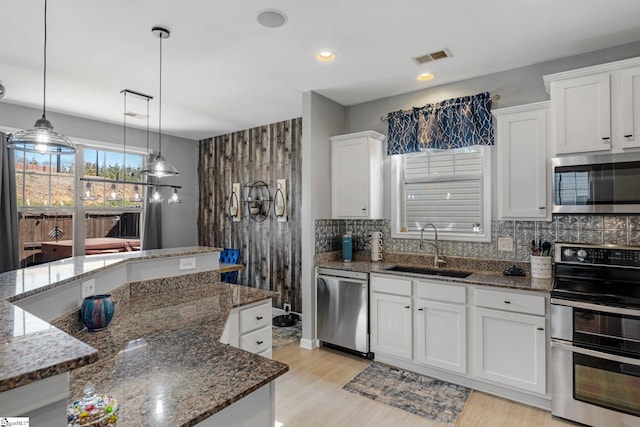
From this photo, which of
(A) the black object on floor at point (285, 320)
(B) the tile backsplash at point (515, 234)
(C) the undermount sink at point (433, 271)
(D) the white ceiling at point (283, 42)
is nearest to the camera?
(D) the white ceiling at point (283, 42)

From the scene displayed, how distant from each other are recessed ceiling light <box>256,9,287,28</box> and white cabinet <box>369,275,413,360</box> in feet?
7.69

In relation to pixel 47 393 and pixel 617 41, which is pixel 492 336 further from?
pixel 47 393

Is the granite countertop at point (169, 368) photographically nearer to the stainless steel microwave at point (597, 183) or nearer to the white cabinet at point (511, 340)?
the white cabinet at point (511, 340)

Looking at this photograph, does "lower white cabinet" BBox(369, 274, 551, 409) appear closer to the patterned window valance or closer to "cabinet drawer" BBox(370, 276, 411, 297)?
"cabinet drawer" BBox(370, 276, 411, 297)

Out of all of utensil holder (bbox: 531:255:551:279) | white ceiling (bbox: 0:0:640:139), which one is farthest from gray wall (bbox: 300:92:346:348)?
utensil holder (bbox: 531:255:551:279)

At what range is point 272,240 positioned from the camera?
5102 millimetres

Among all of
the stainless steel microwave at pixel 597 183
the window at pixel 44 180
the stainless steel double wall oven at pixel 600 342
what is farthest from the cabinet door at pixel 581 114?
the window at pixel 44 180

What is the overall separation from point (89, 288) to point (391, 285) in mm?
2401

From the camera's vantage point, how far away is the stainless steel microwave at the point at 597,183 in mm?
2449

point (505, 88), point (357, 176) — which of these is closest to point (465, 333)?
point (357, 176)

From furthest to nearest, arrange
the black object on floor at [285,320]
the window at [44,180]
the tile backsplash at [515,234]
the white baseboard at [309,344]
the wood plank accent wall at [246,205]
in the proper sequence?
1. the wood plank accent wall at [246,205]
2. the black object on floor at [285,320]
3. the window at [44,180]
4. the white baseboard at [309,344]
5. the tile backsplash at [515,234]

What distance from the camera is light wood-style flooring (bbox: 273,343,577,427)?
2.38 meters

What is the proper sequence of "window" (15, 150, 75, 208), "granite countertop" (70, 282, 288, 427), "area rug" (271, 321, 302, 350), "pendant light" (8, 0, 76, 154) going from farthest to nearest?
"window" (15, 150, 75, 208) < "area rug" (271, 321, 302, 350) < "pendant light" (8, 0, 76, 154) < "granite countertop" (70, 282, 288, 427)

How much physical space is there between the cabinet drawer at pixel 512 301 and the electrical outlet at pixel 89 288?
2703 millimetres
